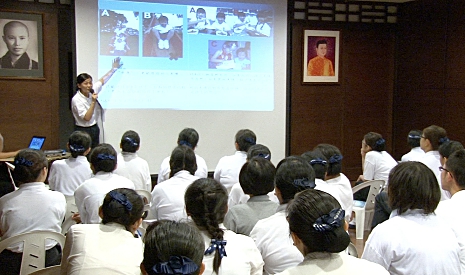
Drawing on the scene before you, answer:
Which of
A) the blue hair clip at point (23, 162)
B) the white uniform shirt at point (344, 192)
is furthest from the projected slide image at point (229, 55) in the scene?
the blue hair clip at point (23, 162)

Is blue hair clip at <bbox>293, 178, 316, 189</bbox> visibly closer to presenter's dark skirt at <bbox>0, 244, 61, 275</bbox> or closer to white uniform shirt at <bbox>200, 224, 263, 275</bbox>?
white uniform shirt at <bbox>200, 224, 263, 275</bbox>

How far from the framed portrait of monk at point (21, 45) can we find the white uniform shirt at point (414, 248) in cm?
499

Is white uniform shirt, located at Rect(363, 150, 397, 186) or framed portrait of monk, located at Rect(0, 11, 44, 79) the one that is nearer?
white uniform shirt, located at Rect(363, 150, 397, 186)

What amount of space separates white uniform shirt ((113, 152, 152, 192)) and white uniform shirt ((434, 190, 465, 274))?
2.63 m

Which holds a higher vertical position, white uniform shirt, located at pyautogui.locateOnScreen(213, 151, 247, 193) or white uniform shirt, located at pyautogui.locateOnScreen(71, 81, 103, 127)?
white uniform shirt, located at pyautogui.locateOnScreen(71, 81, 103, 127)

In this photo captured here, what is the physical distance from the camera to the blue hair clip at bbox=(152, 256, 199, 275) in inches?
48.9

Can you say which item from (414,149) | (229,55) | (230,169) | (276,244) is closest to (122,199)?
(276,244)

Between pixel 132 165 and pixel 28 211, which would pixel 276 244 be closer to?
pixel 28 211

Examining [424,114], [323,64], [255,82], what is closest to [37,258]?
[255,82]

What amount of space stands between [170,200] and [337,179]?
123 cm

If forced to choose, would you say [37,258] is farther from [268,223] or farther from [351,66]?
[351,66]

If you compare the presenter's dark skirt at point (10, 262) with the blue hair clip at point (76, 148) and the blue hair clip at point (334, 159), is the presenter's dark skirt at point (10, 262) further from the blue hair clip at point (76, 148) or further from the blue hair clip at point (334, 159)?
the blue hair clip at point (334, 159)

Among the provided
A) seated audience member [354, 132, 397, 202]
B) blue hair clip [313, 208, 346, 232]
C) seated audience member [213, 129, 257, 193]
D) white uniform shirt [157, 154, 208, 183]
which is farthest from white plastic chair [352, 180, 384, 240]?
blue hair clip [313, 208, 346, 232]

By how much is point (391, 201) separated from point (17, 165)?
209 centimetres
